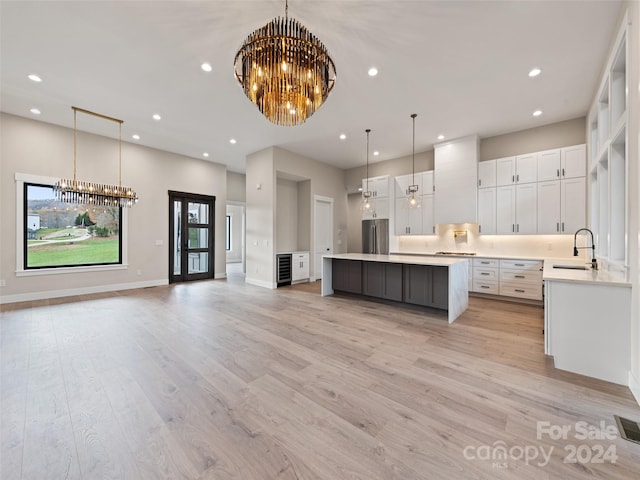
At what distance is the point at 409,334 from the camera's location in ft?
10.8

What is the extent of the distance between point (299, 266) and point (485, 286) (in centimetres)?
445

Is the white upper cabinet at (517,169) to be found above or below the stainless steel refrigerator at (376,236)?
above

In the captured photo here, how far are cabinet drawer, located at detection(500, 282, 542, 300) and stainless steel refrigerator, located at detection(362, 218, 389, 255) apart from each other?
275cm

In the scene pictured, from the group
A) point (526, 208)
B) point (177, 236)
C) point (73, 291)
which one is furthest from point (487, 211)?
point (73, 291)

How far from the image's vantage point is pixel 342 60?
3.23 metres

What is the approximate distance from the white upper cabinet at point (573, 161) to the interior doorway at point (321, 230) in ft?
17.4

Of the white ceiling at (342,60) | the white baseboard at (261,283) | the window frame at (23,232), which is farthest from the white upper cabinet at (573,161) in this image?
the window frame at (23,232)

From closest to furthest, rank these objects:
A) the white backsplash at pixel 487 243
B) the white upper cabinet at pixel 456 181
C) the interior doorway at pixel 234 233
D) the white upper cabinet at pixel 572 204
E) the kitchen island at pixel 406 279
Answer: the kitchen island at pixel 406 279 < the white upper cabinet at pixel 572 204 < the white backsplash at pixel 487 243 < the white upper cabinet at pixel 456 181 < the interior doorway at pixel 234 233

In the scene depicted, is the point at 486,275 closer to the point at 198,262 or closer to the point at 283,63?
the point at 283,63

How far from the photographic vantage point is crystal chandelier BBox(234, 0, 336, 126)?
210cm

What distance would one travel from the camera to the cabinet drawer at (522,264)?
468cm

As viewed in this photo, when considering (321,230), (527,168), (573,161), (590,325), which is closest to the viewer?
(590,325)

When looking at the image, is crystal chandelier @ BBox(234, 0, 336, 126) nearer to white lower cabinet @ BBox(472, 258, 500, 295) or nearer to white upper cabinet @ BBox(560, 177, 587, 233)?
white lower cabinet @ BBox(472, 258, 500, 295)

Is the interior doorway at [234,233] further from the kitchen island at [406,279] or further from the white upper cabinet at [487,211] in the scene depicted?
the white upper cabinet at [487,211]
